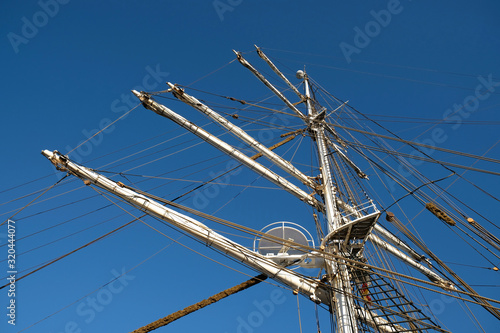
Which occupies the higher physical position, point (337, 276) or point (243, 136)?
point (243, 136)

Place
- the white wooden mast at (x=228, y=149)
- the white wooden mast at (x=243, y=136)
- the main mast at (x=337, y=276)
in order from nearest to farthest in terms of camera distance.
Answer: the main mast at (x=337, y=276)
the white wooden mast at (x=228, y=149)
the white wooden mast at (x=243, y=136)

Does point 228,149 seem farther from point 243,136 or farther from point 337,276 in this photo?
point 337,276

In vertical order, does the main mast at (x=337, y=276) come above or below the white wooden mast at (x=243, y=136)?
below

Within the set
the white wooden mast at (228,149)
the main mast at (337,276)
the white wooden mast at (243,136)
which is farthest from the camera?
the white wooden mast at (243,136)

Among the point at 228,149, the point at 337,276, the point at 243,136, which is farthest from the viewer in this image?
the point at 243,136

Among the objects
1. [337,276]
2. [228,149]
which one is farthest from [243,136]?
[337,276]

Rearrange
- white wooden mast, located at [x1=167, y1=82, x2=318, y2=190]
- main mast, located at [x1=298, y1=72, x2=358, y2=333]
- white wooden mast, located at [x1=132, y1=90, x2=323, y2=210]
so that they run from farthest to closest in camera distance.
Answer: white wooden mast, located at [x1=167, y1=82, x2=318, y2=190], white wooden mast, located at [x1=132, y1=90, x2=323, y2=210], main mast, located at [x1=298, y1=72, x2=358, y2=333]

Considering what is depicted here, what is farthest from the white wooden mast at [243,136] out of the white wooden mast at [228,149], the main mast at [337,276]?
the main mast at [337,276]

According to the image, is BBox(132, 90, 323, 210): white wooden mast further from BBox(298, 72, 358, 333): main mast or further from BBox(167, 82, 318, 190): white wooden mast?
BBox(298, 72, 358, 333): main mast

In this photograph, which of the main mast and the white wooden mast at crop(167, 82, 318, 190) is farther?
the white wooden mast at crop(167, 82, 318, 190)

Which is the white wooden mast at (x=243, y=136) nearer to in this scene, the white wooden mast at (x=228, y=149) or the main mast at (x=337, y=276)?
the white wooden mast at (x=228, y=149)

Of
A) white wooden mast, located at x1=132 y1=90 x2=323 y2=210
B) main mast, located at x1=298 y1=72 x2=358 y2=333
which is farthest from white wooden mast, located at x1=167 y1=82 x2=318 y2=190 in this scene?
main mast, located at x1=298 y1=72 x2=358 y2=333

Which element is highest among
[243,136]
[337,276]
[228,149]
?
[243,136]

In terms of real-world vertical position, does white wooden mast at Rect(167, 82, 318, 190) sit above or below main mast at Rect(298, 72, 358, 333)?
above
